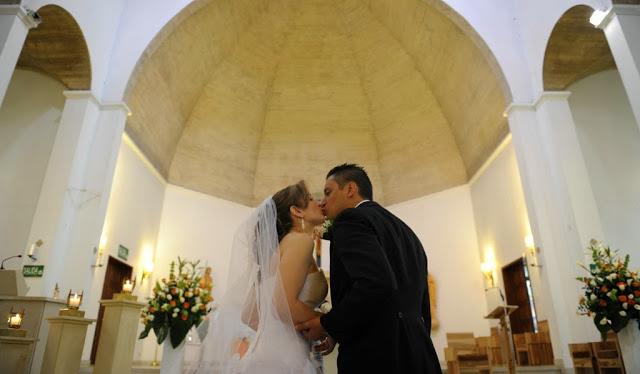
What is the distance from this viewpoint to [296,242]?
7.62 ft

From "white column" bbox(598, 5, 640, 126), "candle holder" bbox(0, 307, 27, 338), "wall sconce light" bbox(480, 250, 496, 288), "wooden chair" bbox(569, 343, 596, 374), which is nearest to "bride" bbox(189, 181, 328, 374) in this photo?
"candle holder" bbox(0, 307, 27, 338)

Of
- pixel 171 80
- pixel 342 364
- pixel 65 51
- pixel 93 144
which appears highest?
pixel 171 80

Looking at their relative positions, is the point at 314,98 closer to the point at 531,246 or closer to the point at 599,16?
the point at 531,246

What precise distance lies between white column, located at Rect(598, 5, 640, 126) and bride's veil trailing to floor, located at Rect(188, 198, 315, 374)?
4990mm

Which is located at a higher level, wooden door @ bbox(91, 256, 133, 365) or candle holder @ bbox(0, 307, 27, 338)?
wooden door @ bbox(91, 256, 133, 365)

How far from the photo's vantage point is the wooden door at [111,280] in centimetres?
820

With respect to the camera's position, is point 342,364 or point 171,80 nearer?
point 342,364

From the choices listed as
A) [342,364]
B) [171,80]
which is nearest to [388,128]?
[171,80]

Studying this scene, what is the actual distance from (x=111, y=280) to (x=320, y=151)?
6.54m

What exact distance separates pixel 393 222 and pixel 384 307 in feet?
1.49

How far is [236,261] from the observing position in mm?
2758

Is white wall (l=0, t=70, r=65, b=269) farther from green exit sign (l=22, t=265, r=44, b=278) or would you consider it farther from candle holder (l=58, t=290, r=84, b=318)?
candle holder (l=58, t=290, r=84, b=318)

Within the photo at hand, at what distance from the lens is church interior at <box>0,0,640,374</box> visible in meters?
5.89

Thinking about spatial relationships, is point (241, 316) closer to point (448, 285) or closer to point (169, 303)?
point (169, 303)
